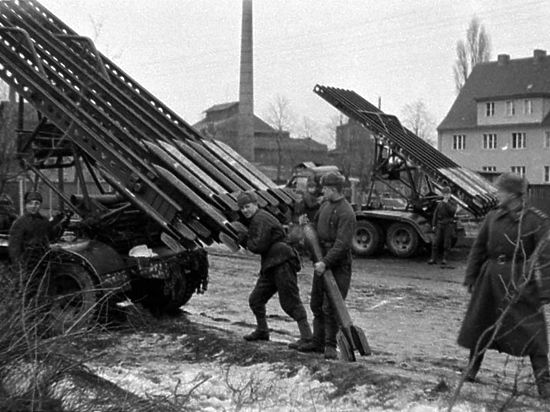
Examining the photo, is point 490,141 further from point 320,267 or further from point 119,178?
point 320,267

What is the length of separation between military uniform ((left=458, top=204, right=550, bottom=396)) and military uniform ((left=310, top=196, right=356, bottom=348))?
129cm

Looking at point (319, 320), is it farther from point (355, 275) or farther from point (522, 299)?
point (355, 275)

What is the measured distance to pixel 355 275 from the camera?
15180 mm

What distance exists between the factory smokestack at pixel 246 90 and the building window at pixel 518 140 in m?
35.7

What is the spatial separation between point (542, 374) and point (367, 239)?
39.6ft

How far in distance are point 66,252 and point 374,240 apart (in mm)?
9819

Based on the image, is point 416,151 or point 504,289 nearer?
point 504,289

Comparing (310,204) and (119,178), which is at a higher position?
(119,178)

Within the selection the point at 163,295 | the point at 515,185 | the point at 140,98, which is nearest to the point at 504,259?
the point at 515,185

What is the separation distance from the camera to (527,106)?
5709 cm

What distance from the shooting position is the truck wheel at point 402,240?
57.4 ft

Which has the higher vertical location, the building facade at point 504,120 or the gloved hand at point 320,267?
the building facade at point 504,120

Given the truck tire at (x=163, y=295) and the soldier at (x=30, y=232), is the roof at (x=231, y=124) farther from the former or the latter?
the soldier at (x=30, y=232)

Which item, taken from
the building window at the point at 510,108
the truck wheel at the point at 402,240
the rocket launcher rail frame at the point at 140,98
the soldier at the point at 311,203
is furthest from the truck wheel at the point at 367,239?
the building window at the point at 510,108
